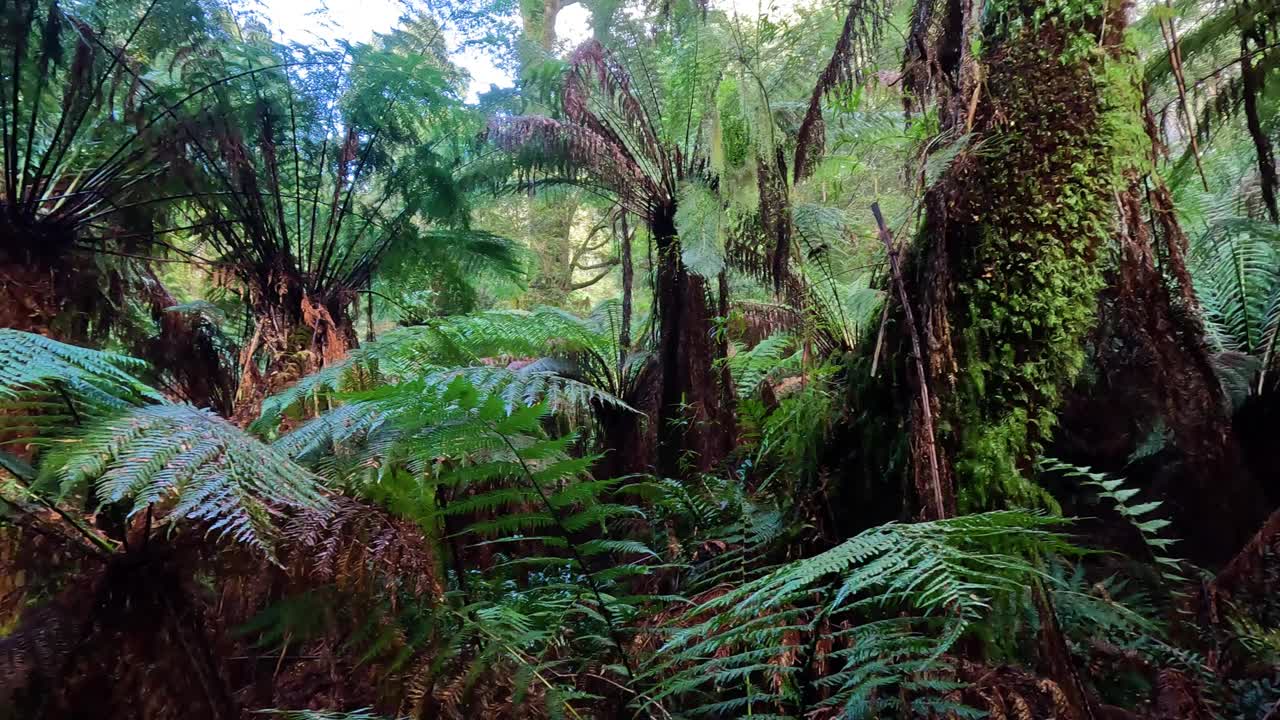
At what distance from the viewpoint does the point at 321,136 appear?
13.3ft

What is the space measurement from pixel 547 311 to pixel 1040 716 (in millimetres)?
2633

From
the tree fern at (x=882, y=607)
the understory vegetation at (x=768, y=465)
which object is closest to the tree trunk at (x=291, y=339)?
the understory vegetation at (x=768, y=465)

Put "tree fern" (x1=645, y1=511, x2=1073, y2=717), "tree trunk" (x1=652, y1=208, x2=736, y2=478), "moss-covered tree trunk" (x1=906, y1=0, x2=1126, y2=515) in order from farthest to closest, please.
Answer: "tree trunk" (x1=652, y1=208, x2=736, y2=478), "moss-covered tree trunk" (x1=906, y1=0, x2=1126, y2=515), "tree fern" (x1=645, y1=511, x2=1073, y2=717)

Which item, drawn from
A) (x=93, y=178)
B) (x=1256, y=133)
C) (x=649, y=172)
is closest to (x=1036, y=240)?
(x=1256, y=133)

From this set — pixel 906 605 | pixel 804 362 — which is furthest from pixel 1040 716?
pixel 804 362

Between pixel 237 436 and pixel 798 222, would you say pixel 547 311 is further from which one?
pixel 237 436

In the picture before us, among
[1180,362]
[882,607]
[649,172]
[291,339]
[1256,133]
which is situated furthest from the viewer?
[649,172]

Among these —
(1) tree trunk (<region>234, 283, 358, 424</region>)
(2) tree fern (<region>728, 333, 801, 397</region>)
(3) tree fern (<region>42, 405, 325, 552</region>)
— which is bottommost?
Result: (3) tree fern (<region>42, 405, 325, 552</region>)

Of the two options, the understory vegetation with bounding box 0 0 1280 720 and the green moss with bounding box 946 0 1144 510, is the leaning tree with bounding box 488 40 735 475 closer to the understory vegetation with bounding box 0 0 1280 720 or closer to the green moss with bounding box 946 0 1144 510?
the understory vegetation with bounding box 0 0 1280 720

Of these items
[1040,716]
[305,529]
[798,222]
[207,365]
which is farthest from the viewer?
[207,365]

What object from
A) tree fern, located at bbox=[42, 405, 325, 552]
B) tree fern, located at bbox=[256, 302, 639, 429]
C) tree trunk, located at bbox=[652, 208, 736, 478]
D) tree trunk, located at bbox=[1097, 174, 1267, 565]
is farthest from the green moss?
tree trunk, located at bbox=[652, 208, 736, 478]

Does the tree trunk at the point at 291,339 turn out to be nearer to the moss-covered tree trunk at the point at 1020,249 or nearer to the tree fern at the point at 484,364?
the tree fern at the point at 484,364

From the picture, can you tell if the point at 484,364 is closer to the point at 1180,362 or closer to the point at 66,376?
the point at 66,376

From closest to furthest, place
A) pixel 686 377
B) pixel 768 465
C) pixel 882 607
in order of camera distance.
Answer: pixel 882 607
pixel 768 465
pixel 686 377
